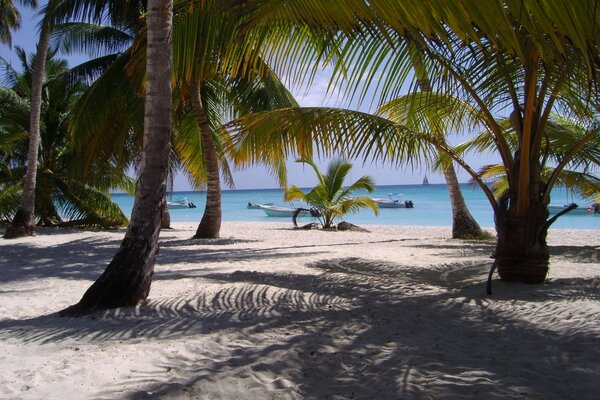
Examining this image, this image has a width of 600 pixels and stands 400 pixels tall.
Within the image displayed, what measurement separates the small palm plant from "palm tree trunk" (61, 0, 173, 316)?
12.7 metres

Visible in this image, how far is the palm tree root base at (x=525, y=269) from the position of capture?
5.43m

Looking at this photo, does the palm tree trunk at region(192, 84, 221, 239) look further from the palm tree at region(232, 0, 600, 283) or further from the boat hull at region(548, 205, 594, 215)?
the boat hull at region(548, 205, 594, 215)

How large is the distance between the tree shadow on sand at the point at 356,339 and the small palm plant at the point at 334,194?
478 inches

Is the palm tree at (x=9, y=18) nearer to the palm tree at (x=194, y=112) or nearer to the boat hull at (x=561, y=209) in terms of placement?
the palm tree at (x=194, y=112)

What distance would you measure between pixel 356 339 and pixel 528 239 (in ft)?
9.02

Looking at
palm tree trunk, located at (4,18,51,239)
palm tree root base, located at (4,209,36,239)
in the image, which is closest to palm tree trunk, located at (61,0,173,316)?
palm tree trunk, located at (4,18,51,239)

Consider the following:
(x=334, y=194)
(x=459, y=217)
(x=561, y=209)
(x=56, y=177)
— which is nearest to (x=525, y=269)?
(x=459, y=217)

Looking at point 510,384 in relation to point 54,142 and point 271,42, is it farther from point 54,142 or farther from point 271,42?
point 54,142

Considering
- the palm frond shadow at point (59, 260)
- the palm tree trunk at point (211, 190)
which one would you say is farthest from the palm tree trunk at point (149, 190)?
the palm tree trunk at point (211, 190)

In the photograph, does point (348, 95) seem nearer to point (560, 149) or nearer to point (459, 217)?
point (560, 149)

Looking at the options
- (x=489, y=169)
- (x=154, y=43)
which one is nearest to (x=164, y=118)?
(x=154, y=43)

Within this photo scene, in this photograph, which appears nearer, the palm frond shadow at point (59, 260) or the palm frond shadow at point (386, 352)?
the palm frond shadow at point (386, 352)

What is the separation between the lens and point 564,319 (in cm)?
400

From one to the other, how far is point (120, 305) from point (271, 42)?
273cm
